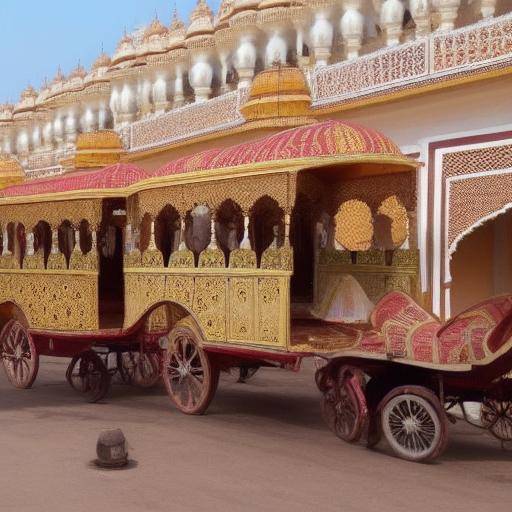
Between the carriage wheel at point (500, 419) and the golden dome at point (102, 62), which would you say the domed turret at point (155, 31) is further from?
the carriage wheel at point (500, 419)

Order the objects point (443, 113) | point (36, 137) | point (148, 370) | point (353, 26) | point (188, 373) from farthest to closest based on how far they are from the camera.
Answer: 1. point (36, 137)
2. point (353, 26)
3. point (443, 113)
4. point (148, 370)
5. point (188, 373)

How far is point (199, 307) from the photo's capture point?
7105 millimetres

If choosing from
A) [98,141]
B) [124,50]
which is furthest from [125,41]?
[98,141]

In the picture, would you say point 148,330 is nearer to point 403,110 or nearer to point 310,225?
point 310,225

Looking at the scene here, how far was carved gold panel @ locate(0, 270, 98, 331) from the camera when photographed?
8297 millimetres

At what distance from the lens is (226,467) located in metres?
5.37

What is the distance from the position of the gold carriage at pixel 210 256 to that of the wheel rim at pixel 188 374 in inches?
0.5

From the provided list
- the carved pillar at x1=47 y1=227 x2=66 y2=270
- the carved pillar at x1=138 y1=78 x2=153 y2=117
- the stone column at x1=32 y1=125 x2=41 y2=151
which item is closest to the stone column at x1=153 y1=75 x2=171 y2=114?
the carved pillar at x1=138 y1=78 x2=153 y2=117

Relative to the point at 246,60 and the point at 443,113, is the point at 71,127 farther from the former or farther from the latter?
the point at 443,113

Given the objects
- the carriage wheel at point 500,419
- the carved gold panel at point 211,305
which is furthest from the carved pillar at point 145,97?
the carriage wheel at point 500,419

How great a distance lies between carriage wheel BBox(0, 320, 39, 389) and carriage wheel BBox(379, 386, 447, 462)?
4.59 metres

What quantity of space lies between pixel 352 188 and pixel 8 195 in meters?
4.20

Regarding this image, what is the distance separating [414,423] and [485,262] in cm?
708

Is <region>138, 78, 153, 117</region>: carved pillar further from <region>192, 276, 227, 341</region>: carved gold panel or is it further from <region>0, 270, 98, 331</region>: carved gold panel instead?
<region>192, 276, 227, 341</region>: carved gold panel
